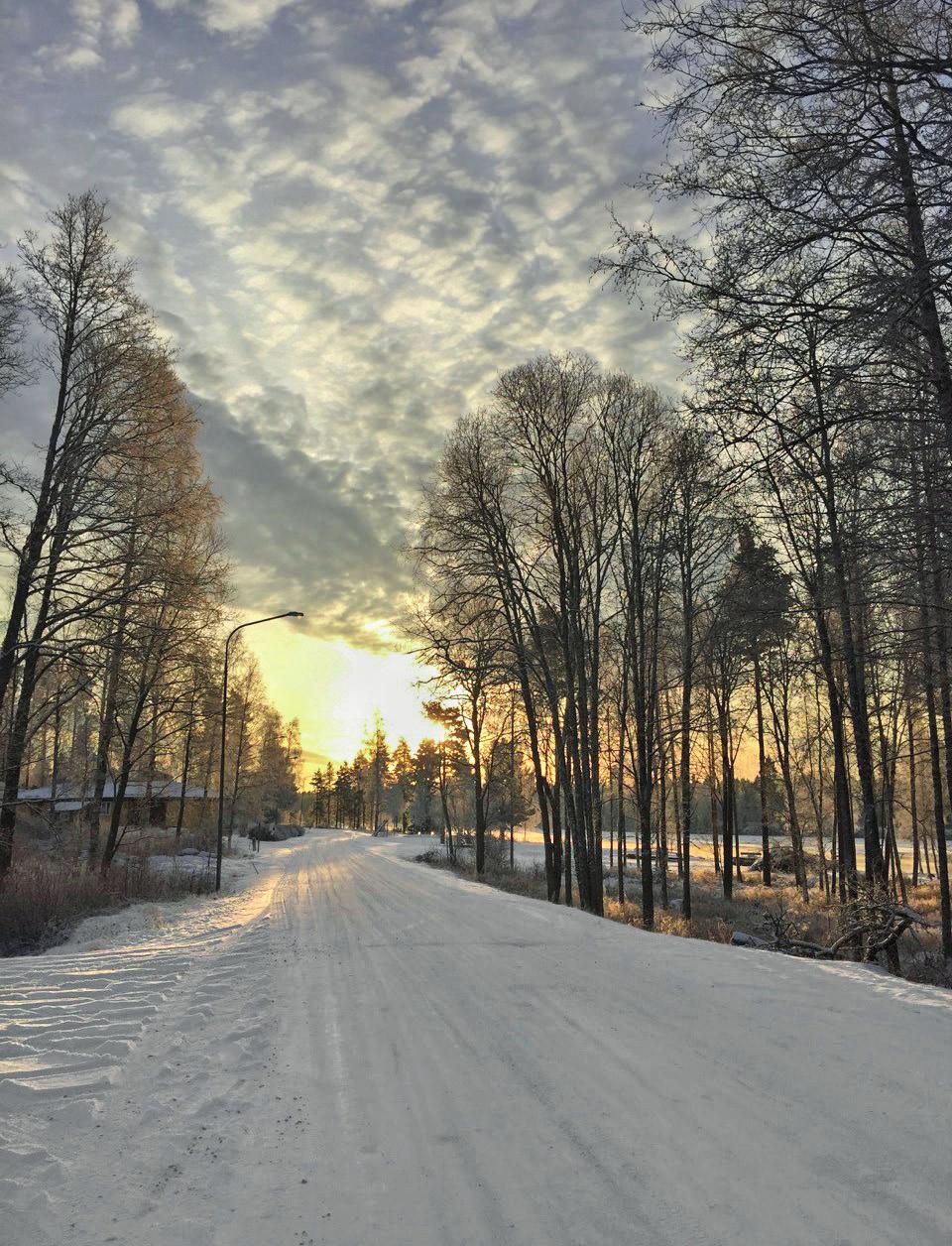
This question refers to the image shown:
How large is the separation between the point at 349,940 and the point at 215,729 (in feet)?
113

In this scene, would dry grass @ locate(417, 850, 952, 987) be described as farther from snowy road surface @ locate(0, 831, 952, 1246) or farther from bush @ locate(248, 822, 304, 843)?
bush @ locate(248, 822, 304, 843)

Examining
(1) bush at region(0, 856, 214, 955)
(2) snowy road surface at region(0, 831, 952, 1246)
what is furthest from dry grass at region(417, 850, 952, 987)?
(1) bush at region(0, 856, 214, 955)

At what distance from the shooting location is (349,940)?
401 inches

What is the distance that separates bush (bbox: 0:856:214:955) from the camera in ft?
40.4

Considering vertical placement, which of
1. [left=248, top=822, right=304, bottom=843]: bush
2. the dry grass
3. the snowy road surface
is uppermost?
the snowy road surface

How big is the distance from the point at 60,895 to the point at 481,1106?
13.0 m

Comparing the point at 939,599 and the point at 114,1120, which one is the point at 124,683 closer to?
the point at 114,1120

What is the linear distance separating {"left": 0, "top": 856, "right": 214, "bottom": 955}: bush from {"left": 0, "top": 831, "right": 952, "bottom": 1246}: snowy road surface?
535 centimetres

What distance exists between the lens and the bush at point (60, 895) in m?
12.3

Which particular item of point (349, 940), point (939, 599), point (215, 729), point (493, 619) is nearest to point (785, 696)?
point (493, 619)

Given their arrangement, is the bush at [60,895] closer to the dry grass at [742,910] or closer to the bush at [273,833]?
the dry grass at [742,910]

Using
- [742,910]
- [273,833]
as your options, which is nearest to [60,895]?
[742,910]

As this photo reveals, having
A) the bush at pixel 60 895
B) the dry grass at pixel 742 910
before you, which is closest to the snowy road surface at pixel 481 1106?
the bush at pixel 60 895

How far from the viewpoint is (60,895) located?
13.9m
